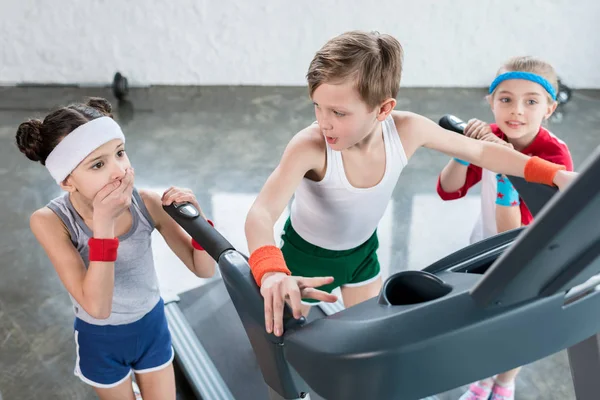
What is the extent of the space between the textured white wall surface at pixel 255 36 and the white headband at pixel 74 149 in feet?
10.4

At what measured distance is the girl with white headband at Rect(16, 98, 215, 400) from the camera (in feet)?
4.59

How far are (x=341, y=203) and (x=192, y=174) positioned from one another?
1.97 metres

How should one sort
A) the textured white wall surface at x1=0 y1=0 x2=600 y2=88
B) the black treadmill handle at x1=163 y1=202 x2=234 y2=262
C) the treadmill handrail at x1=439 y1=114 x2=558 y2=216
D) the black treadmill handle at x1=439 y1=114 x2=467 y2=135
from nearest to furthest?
the black treadmill handle at x1=163 y1=202 x2=234 y2=262 < the treadmill handrail at x1=439 y1=114 x2=558 y2=216 < the black treadmill handle at x1=439 y1=114 x2=467 y2=135 < the textured white wall surface at x1=0 y1=0 x2=600 y2=88

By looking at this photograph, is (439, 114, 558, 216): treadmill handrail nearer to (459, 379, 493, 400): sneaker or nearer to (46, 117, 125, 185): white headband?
(459, 379, 493, 400): sneaker

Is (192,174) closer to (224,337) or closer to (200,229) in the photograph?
(224,337)

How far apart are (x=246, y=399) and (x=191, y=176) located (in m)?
1.73

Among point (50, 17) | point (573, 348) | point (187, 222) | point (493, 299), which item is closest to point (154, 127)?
point (50, 17)

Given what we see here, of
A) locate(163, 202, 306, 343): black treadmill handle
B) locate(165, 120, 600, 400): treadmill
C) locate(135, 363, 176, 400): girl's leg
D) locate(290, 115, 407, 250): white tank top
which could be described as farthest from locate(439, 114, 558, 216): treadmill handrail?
locate(135, 363, 176, 400): girl's leg

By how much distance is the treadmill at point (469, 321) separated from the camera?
67 cm

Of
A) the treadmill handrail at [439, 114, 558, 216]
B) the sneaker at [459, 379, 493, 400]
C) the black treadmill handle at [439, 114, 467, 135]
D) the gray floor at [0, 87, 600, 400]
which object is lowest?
the gray floor at [0, 87, 600, 400]

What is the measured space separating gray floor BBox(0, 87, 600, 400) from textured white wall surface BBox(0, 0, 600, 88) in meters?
0.16

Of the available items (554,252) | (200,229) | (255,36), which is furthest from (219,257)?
(255,36)

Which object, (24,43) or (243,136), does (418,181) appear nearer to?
(243,136)

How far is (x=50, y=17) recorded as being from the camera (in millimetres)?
4270
